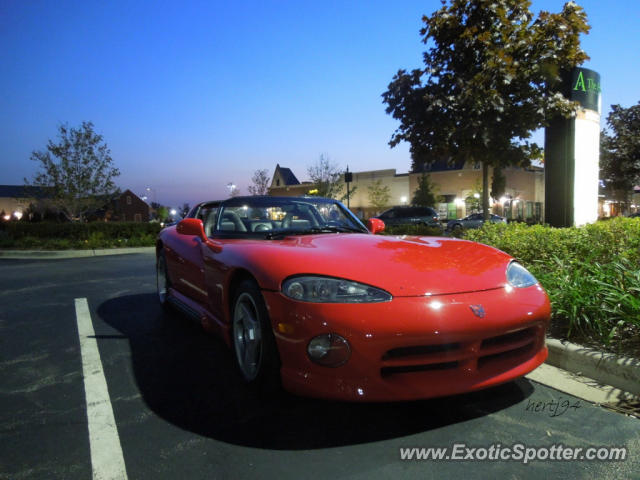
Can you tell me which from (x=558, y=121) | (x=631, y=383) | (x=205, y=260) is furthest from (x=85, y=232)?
(x=631, y=383)

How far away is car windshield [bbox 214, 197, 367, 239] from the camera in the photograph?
11.3ft

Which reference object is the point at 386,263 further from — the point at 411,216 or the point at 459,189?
the point at 459,189

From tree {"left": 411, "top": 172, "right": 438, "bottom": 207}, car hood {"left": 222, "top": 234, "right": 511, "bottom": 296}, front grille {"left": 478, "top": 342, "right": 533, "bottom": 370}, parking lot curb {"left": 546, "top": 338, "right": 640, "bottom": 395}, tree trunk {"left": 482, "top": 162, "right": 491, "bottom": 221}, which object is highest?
tree {"left": 411, "top": 172, "right": 438, "bottom": 207}

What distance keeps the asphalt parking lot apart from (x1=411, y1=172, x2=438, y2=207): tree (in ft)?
142

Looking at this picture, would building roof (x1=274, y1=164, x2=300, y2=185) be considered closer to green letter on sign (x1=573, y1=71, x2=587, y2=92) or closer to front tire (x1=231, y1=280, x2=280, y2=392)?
green letter on sign (x1=573, y1=71, x2=587, y2=92)

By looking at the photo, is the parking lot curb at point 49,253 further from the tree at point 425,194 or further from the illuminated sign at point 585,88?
the tree at point 425,194

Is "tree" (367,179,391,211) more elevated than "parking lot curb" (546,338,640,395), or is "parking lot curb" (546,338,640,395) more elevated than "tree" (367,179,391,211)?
"tree" (367,179,391,211)

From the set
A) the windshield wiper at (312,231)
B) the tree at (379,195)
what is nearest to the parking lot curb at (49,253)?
the windshield wiper at (312,231)

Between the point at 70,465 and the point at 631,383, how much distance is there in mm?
3090

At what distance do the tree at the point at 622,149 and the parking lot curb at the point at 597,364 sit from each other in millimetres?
17397

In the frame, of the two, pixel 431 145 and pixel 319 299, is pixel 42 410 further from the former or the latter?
pixel 431 145

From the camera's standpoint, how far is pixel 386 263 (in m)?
2.44

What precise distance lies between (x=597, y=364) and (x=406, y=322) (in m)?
1.62

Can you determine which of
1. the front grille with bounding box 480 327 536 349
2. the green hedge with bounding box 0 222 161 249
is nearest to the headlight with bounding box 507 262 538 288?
the front grille with bounding box 480 327 536 349
